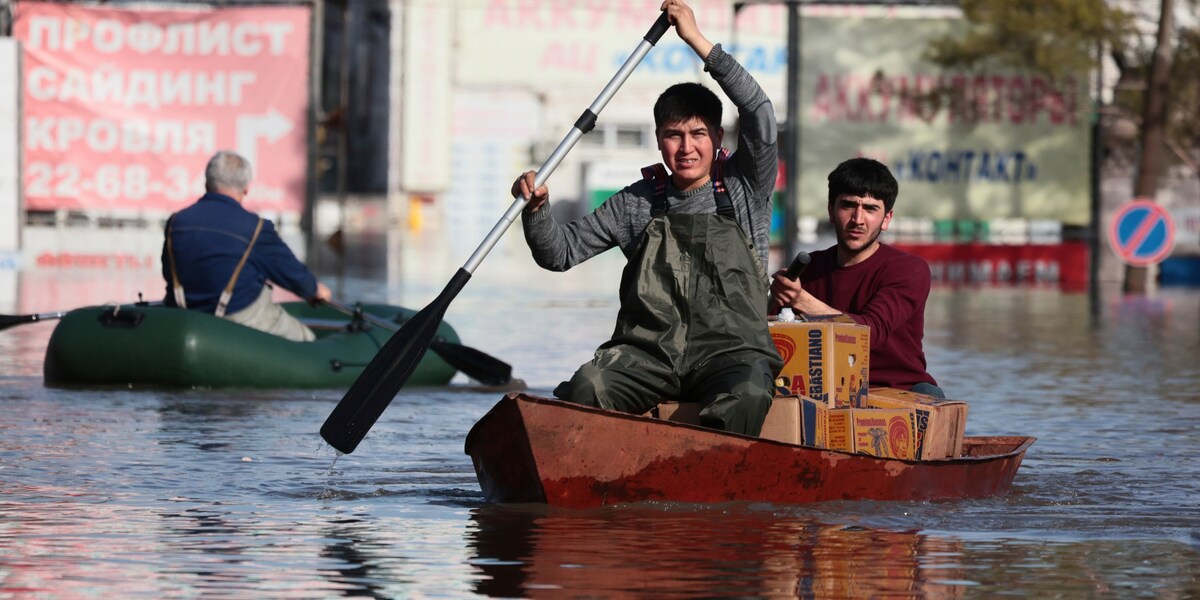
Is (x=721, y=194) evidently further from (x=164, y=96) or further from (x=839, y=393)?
(x=164, y=96)

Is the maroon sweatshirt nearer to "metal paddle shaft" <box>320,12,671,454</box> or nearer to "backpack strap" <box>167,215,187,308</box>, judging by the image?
"metal paddle shaft" <box>320,12,671,454</box>

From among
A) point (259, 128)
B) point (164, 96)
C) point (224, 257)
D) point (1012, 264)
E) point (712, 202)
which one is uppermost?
point (164, 96)

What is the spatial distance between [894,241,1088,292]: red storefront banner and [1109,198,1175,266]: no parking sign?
7.45ft

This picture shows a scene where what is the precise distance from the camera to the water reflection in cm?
689

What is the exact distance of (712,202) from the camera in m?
8.57

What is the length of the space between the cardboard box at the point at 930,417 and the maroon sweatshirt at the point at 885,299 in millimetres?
167

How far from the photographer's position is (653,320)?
8.48 m

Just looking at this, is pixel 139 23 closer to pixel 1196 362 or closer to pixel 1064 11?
pixel 1064 11

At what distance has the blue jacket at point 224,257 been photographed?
46.5 ft

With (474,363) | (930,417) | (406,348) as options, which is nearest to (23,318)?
(474,363)

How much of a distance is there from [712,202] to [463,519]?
1410 millimetres

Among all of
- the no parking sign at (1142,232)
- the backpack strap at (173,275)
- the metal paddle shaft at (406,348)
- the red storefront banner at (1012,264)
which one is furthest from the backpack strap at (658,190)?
the red storefront banner at (1012,264)

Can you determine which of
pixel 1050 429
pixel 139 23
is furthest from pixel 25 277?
pixel 1050 429

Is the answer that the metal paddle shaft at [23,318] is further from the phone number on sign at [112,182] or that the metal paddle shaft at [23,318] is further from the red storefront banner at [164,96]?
the phone number on sign at [112,182]
